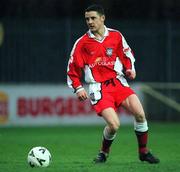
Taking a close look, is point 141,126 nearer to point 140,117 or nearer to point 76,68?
point 140,117

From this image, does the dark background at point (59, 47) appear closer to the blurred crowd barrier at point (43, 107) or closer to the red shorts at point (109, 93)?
the blurred crowd barrier at point (43, 107)

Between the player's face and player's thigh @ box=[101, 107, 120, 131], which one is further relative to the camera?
the player's face

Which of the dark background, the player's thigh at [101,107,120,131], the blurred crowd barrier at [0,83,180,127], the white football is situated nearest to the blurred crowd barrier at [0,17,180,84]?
the dark background

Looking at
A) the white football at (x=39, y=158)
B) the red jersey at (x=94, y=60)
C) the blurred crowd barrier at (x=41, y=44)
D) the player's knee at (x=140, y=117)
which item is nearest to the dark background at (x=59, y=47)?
the blurred crowd barrier at (x=41, y=44)

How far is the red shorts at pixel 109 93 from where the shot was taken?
40.9ft

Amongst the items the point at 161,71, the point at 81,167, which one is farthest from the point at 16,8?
the point at 81,167

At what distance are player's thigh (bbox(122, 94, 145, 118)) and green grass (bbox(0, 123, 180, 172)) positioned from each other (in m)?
0.74

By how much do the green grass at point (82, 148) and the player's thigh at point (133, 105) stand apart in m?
0.74

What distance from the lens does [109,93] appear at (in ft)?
41.1

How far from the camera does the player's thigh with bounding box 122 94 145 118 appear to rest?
1239cm

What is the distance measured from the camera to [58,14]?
2867 centimetres

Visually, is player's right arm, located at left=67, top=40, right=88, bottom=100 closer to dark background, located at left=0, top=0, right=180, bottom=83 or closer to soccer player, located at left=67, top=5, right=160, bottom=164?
soccer player, located at left=67, top=5, right=160, bottom=164

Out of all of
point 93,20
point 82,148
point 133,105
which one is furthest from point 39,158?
point 82,148

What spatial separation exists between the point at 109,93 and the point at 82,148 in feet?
12.0
